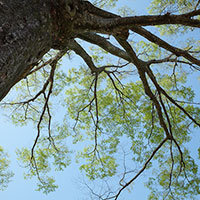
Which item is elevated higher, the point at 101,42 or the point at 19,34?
the point at 101,42

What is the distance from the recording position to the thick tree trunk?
3.50ft

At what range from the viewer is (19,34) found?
117 centimetres

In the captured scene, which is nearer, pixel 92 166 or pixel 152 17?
pixel 152 17

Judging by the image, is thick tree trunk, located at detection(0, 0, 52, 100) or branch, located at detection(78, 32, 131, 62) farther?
branch, located at detection(78, 32, 131, 62)

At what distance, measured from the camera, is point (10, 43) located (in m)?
1.09

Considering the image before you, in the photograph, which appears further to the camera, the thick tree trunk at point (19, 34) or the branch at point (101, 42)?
the branch at point (101, 42)

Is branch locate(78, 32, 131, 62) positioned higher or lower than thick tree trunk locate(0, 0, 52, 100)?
higher

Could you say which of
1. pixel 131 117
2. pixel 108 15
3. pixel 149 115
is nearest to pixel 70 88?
pixel 131 117

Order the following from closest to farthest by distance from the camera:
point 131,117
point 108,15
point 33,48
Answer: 1. point 33,48
2. point 108,15
3. point 131,117

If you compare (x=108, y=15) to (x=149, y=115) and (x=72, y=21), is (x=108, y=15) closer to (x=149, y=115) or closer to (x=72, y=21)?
(x=72, y=21)

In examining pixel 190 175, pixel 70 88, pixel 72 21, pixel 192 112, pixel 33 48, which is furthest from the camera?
pixel 70 88

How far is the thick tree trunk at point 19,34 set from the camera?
107cm

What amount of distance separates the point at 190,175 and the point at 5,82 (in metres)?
5.10

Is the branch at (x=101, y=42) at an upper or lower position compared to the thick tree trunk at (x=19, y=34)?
upper
